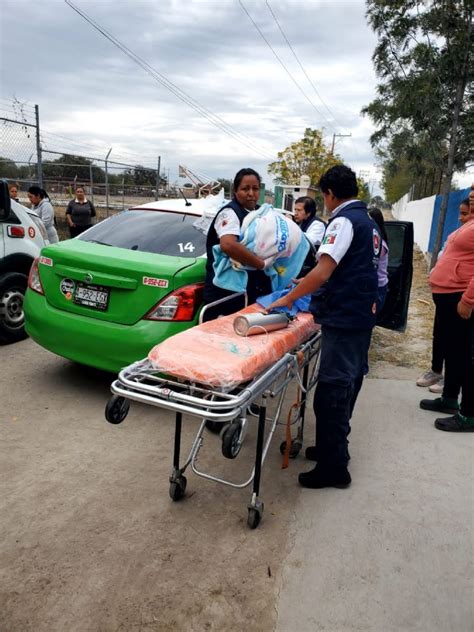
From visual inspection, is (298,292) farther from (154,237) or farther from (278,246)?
(154,237)

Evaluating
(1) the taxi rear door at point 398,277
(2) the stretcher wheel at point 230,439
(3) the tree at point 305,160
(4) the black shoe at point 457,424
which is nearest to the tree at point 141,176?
(1) the taxi rear door at point 398,277

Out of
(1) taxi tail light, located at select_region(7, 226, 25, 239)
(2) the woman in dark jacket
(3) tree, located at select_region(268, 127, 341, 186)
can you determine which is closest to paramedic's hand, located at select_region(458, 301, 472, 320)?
(1) taxi tail light, located at select_region(7, 226, 25, 239)

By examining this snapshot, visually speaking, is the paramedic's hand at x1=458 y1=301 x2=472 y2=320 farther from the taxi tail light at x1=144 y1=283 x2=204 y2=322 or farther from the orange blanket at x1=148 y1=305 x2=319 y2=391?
the taxi tail light at x1=144 y1=283 x2=204 y2=322

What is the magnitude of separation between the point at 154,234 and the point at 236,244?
1.49 meters

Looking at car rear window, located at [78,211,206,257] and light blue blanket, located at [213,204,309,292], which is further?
car rear window, located at [78,211,206,257]

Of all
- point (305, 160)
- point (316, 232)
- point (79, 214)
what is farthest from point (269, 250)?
point (305, 160)

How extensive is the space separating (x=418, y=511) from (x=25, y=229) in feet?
15.7

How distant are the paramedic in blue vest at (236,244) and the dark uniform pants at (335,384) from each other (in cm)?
75

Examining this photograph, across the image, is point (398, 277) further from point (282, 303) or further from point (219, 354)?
point (219, 354)

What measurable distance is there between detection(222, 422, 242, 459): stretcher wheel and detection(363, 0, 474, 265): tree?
9363 millimetres

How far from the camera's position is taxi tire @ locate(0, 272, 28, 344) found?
5.24m

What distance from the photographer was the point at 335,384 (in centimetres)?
291

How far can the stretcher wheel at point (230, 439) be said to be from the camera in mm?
2117

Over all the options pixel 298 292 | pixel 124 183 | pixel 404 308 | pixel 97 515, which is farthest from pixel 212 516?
pixel 124 183
